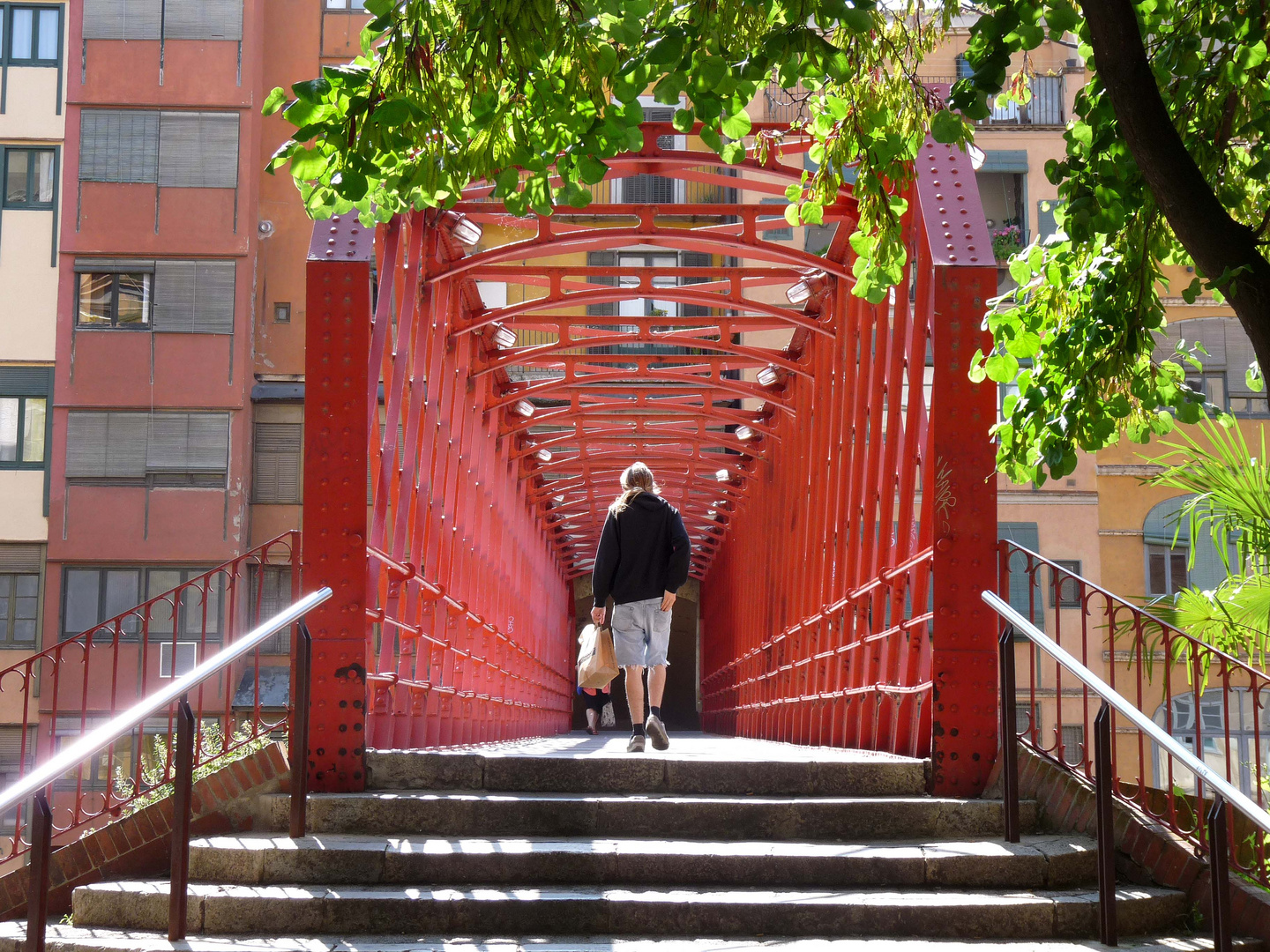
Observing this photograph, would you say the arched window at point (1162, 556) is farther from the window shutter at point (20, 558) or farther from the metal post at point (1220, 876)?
the metal post at point (1220, 876)

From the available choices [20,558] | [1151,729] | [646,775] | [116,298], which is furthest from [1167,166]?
[20,558]

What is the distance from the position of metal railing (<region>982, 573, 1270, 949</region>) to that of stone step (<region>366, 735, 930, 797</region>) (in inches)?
24.4

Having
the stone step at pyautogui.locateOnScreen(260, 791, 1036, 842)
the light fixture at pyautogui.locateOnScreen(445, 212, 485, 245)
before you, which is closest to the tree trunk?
the stone step at pyautogui.locateOnScreen(260, 791, 1036, 842)

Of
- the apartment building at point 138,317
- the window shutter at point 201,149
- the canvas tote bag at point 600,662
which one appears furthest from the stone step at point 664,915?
the window shutter at point 201,149

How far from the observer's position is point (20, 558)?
25156mm

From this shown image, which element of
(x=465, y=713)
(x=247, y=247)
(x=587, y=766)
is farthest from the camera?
(x=247, y=247)

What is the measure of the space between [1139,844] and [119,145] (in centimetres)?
2461

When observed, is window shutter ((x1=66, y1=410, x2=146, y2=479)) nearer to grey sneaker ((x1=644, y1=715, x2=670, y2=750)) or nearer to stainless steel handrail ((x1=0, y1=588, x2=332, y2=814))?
grey sneaker ((x1=644, y1=715, x2=670, y2=750))

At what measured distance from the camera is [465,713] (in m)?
13.5

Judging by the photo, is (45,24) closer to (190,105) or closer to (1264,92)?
(190,105)

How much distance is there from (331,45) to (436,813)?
2397 centimetres

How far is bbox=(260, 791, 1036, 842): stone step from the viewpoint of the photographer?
5.96m

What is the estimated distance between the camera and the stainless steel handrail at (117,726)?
423 cm

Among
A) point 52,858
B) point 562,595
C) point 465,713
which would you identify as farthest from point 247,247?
point 52,858
